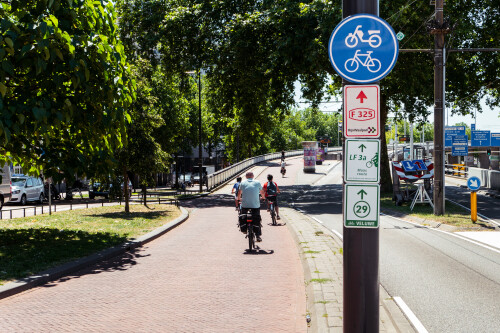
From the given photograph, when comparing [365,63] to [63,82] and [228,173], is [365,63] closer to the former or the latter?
[63,82]

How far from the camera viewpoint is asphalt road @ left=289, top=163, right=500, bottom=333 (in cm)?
642

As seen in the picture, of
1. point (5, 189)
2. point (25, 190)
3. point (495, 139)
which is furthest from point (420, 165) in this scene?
point (495, 139)

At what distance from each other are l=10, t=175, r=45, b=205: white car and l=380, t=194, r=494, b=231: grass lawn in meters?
23.5

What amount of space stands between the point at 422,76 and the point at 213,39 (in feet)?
39.0

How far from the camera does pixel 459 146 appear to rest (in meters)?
39.5

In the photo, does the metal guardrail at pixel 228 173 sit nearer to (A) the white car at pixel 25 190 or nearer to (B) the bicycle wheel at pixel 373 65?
(A) the white car at pixel 25 190

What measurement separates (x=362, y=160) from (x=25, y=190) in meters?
34.5

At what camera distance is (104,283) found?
878 cm

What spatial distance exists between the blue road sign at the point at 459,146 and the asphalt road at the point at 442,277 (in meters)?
25.5

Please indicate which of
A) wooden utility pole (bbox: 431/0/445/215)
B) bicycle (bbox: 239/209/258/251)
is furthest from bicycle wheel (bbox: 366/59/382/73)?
wooden utility pole (bbox: 431/0/445/215)

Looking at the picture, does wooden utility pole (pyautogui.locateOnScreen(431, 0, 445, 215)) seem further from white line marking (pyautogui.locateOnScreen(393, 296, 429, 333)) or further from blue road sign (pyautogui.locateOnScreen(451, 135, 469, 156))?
blue road sign (pyautogui.locateOnScreen(451, 135, 469, 156))

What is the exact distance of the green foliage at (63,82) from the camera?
1002 centimetres

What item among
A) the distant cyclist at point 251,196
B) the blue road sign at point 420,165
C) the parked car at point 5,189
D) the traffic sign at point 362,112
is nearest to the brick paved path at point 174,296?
the distant cyclist at point 251,196


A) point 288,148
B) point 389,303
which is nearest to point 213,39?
point 389,303
